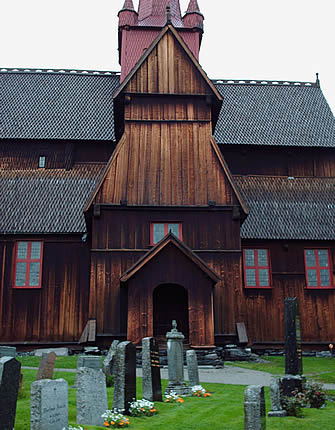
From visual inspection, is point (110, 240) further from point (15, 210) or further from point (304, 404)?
point (304, 404)

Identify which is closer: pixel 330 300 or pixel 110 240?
pixel 110 240

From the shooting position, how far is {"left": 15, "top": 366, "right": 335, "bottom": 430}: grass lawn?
9359 mm

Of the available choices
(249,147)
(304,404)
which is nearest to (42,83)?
(249,147)

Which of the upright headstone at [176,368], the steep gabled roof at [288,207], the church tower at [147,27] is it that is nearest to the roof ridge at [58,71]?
the church tower at [147,27]

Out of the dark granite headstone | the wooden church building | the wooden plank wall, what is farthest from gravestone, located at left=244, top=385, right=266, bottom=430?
the wooden plank wall

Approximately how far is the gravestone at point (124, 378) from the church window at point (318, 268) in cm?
1472

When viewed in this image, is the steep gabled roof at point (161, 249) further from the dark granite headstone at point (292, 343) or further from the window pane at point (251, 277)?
the dark granite headstone at point (292, 343)

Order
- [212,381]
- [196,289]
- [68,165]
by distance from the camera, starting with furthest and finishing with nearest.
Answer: [68,165]
[196,289]
[212,381]

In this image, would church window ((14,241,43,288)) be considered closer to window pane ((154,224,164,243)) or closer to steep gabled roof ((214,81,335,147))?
window pane ((154,224,164,243))

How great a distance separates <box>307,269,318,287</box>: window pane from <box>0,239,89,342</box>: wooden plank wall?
32.0 ft

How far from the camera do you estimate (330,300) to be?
23562 mm

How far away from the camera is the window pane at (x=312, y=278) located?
78.0ft

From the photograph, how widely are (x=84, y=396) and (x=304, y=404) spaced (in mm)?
4956

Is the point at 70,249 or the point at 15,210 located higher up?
the point at 15,210
